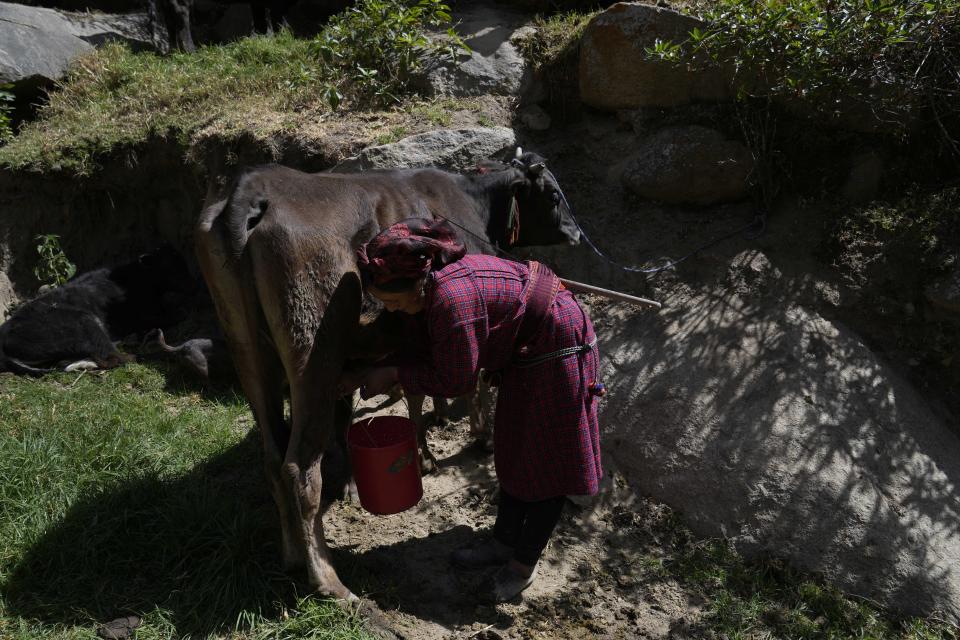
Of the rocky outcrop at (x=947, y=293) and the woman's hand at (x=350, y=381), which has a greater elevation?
the woman's hand at (x=350, y=381)

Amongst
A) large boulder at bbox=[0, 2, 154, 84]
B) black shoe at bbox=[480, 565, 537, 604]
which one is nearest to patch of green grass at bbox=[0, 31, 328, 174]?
large boulder at bbox=[0, 2, 154, 84]

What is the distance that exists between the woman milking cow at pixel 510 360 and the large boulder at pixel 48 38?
7.24 metres

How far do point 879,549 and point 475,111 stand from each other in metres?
4.95

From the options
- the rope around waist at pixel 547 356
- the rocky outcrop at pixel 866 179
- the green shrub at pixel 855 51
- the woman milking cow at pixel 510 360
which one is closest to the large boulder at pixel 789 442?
the rocky outcrop at pixel 866 179

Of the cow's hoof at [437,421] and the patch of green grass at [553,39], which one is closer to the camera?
the cow's hoof at [437,421]

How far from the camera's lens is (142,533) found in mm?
3740

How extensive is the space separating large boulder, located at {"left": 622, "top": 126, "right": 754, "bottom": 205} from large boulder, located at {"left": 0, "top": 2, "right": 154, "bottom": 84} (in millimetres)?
7257

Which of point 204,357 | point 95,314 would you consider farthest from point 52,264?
point 204,357

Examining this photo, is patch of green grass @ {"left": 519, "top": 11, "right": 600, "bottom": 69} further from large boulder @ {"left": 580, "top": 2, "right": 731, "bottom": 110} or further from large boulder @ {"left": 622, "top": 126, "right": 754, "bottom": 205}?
large boulder @ {"left": 622, "top": 126, "right": 754, "bottom": 205}

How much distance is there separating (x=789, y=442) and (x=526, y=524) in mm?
1898

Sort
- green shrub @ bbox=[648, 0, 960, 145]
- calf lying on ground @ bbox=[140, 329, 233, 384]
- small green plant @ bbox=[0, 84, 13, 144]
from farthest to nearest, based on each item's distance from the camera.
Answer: small green plant @ bbox=[0, 84, 13, 144] → calf lying on ground @ bbox=[140, 329, 233, 384] → green shrub @ bbox=[648, 0, 960, 145]

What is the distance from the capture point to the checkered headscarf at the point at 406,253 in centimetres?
290

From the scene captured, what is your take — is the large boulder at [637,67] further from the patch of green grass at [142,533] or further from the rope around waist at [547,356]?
the patch of green grass at [142,533]

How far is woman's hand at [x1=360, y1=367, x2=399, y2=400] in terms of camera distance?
307 cm
